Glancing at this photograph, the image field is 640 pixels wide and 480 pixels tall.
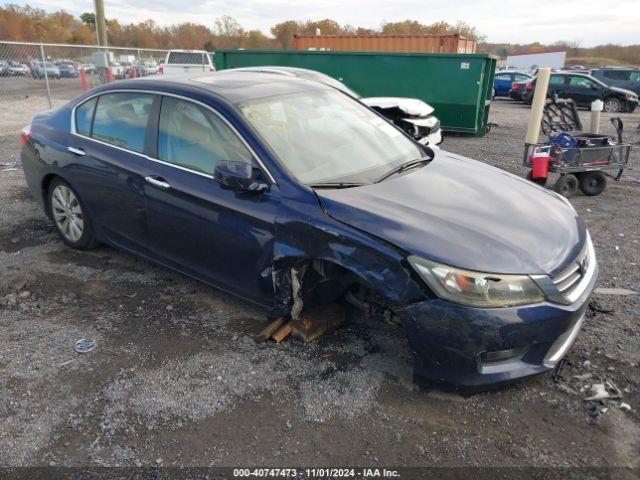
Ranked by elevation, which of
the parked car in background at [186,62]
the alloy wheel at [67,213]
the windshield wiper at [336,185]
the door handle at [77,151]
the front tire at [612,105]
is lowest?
the front tire at [612,105]

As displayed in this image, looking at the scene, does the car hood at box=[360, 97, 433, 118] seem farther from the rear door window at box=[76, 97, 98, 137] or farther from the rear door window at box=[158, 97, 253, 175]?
the rear door window at box=[158, 97, 253, 175]

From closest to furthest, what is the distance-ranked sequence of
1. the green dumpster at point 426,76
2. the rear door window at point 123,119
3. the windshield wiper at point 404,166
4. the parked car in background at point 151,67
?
the windshield wiper at point 404,166, the rear door window at point 123,119, the green dumpster at point 426,76, the parked car in background at point 151,67

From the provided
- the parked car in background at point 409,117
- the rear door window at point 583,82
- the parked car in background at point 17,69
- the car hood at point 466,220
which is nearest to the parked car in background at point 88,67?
the parked car in background at point 17,69

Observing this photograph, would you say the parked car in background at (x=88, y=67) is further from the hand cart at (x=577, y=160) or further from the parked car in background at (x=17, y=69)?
the hand cart at (x=577, y=160)

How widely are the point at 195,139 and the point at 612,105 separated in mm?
21395

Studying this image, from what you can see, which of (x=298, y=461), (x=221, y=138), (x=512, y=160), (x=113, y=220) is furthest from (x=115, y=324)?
(x=512, y=160)

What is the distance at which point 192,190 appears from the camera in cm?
339

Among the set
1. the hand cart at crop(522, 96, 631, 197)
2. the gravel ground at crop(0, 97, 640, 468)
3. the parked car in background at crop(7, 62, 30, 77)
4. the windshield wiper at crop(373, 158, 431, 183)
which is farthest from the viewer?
the parked car in background at crop(7, 62, 30, 77)

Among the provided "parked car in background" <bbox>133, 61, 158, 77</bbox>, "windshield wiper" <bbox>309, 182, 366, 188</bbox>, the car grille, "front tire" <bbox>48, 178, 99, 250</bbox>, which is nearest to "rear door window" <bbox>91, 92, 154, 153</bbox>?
"front tire" <bbox>48, 178, 99, 250</bbox>

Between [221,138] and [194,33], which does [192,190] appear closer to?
[221,138]

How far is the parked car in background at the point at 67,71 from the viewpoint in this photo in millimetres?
18309

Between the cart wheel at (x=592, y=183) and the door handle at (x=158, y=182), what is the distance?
6027mm

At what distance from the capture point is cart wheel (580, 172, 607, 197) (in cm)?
709

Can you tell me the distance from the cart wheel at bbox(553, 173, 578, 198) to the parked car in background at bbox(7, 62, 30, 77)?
15.3 metres
